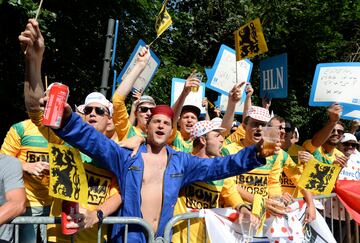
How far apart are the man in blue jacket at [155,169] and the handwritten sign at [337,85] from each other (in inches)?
111

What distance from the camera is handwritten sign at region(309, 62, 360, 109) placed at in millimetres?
6086

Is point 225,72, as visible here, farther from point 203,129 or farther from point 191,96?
point 203,129

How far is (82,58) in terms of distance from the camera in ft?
29.7

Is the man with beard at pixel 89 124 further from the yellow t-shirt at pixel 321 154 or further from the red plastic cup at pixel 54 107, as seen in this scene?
the yellow t-shirt at pixel 321 154

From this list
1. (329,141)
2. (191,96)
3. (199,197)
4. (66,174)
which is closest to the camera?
(66,174)

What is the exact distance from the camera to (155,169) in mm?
3721

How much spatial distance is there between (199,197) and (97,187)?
879 mm

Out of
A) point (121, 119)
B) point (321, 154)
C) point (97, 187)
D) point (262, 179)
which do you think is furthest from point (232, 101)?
point (97, 187)

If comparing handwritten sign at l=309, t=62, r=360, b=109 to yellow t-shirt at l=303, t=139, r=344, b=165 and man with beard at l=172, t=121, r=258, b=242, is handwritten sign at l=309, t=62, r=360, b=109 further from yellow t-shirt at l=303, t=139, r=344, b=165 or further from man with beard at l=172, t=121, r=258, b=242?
man with beard at l=172, t=121, r=258, b=242

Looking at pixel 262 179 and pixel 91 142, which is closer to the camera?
pixel 91 142

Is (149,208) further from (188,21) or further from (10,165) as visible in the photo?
(188,21)

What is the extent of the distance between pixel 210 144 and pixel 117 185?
0.90 meters

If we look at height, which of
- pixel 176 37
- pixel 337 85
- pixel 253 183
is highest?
pixel 176 37

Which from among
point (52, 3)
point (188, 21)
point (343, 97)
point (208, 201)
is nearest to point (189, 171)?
point (208, 201)
